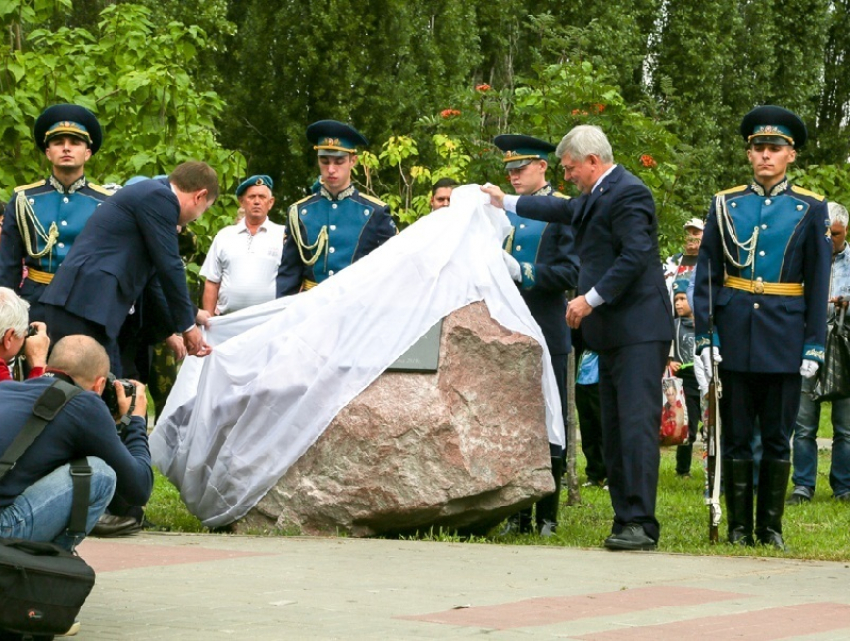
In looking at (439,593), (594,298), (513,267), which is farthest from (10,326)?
(513,267)

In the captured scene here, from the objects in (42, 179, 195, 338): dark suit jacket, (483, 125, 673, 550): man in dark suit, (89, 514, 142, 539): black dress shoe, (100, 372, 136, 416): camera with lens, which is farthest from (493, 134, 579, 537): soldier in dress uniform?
(100, 372, 136, 416): camera with lens

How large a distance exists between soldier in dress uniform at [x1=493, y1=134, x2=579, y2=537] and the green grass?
0.79 feet

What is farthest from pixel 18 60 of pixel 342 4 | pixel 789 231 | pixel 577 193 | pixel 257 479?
pixel 342 4

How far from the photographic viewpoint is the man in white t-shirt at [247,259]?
12.2 metres

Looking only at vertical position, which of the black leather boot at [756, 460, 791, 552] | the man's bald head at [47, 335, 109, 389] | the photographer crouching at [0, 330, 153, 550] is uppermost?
the man's bald head at [47, 335, 109, 389]

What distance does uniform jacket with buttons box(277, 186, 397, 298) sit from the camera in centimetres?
952

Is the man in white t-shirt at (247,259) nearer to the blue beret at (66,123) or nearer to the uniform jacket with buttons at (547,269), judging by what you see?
the blue beret at (66,123)

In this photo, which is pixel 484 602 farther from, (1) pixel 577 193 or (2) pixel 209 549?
(1) pixel 577 193

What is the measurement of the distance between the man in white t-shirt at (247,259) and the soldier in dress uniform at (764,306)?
4.72 m

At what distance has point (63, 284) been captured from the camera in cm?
824

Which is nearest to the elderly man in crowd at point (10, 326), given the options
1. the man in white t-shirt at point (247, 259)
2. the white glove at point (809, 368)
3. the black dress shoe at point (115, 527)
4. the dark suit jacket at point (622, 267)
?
the black dress shoe at point (115, 527)

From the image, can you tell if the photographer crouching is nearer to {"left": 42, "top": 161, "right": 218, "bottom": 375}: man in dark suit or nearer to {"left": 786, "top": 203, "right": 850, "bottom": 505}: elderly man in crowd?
{"left": 42, "top": 161, "right": 218, "bottom": 375}: man in dark suit

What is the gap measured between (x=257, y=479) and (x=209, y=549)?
0.72m

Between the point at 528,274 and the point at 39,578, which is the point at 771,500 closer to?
the point at 528,274
